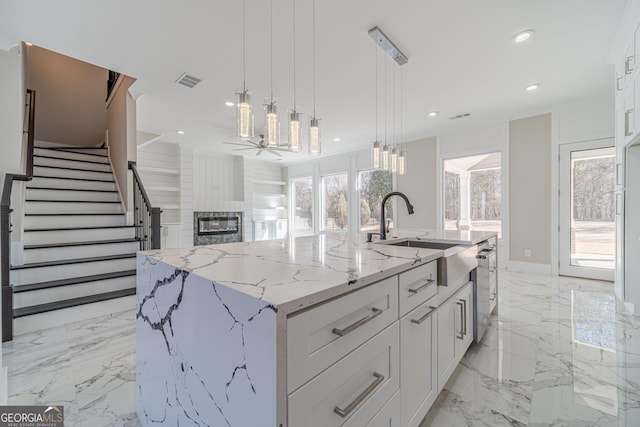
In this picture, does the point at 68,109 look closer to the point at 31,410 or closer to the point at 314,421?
the point at 31,410

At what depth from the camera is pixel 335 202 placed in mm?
7832

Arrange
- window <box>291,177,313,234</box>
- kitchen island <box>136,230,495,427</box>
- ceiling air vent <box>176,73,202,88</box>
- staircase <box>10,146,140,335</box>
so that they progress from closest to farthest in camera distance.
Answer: kitchen island <box>136,230,495,427</box>
staircase <box>10,146,140,335</box>
ceiling air vent <box>176,73,202,88</box>
window <box>291,177,313,234</box>

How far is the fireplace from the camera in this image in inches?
267

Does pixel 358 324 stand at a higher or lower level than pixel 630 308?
higher

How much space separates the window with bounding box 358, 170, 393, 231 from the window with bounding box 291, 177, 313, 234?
1862 mm

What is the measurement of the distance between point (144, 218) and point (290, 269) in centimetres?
335

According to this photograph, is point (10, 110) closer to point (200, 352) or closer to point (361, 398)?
point (200, 352)

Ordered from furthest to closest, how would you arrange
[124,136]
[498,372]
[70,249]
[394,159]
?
[124,136] → [70,249] → [394,159] → [498,372]

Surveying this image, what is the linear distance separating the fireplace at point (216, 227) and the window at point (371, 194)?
3.54 meters

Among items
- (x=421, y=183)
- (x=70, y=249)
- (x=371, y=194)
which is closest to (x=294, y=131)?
(x=70, y=249)

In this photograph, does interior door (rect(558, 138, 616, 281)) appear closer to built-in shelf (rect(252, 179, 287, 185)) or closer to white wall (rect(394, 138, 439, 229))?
white wall (rect(394, 138, 439, 229))

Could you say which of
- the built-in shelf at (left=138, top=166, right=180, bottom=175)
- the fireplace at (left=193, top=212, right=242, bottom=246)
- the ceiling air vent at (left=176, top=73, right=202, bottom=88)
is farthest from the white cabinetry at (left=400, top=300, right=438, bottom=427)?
the built-in shelf at (left=138, top=166, right=180, bottom=175)

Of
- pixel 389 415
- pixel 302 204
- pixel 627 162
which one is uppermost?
pixel 627 162

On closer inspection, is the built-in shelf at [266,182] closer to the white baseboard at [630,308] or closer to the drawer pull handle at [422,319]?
the drawer pull handle at [422,319]
